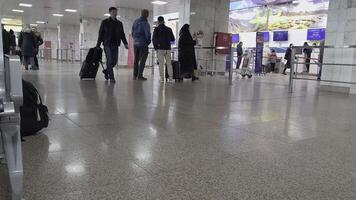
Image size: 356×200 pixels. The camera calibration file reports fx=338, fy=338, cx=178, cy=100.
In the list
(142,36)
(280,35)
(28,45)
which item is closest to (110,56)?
(142,36)

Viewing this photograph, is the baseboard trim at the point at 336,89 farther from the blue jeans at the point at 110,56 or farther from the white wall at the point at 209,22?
the white wall at the point at 209,22

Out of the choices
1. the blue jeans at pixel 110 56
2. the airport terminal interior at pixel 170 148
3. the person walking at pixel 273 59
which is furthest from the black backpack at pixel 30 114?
the person walking at pixel 273 59

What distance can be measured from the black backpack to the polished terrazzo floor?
0.08 m

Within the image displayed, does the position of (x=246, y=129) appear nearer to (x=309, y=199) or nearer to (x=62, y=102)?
(x=309, y=199)

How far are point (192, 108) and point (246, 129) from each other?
1.27 m

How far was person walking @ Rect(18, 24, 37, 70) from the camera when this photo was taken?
39.9ft

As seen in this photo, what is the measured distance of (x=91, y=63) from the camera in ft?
28.7

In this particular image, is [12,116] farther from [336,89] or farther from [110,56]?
[336,89]

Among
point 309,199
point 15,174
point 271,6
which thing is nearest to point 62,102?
point 15,174

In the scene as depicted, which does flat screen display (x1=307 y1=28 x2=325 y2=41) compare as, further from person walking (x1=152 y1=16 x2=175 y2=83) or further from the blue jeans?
the blue jeans

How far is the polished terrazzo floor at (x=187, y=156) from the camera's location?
1.73 m

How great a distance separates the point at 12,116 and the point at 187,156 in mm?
1229

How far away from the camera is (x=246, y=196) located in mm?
1688

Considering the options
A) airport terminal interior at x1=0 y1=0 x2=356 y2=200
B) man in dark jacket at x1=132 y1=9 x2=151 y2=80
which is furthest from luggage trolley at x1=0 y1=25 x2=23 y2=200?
man in dark jacket at x1=132 y1=9 x2=151 y2=80
